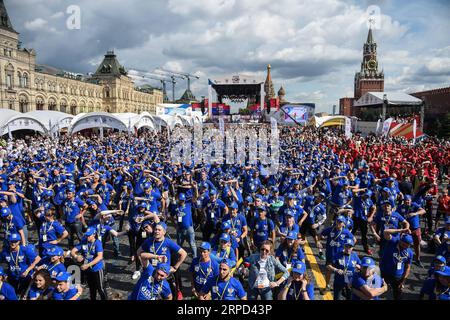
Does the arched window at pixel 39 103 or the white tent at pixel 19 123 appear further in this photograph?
the arched window at pixel 39 103

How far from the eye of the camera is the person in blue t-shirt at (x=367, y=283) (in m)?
3.86

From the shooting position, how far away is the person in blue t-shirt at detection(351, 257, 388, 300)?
3.86m

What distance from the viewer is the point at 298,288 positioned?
393 centimetres

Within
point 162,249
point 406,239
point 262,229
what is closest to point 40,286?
point 162,249

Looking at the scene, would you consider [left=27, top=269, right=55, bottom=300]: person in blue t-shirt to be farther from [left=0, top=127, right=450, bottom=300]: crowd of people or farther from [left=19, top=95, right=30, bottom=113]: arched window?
[left=19, top=95, right=30, bottom=113]: arched window

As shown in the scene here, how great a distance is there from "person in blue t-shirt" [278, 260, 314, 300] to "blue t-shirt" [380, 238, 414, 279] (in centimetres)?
175

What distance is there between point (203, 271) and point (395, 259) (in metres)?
3.00

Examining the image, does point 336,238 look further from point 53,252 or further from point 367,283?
point 53,252

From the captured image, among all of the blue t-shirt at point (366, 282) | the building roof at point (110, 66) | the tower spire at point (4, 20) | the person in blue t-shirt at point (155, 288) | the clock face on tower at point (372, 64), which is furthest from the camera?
the clock face on tower at point (372, 64)

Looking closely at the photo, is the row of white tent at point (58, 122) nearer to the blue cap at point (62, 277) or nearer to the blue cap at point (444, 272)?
the blue cap at point (62, 277)

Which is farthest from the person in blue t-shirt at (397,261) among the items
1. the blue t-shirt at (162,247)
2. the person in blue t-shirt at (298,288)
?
the blue t-shirt at (162,247)

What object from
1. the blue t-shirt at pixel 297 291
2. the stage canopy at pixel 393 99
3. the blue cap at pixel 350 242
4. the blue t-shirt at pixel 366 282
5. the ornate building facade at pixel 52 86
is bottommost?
the blue t-shirt at pixel 297 291

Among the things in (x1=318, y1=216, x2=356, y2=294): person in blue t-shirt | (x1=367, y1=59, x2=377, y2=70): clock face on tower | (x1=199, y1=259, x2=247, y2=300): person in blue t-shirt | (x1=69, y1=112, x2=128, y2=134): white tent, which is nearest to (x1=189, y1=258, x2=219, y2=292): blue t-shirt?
(x1=199, y1=259, x2=247, y2=300): person in blue t-shirt

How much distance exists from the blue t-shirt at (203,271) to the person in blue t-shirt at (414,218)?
14.9 feet
